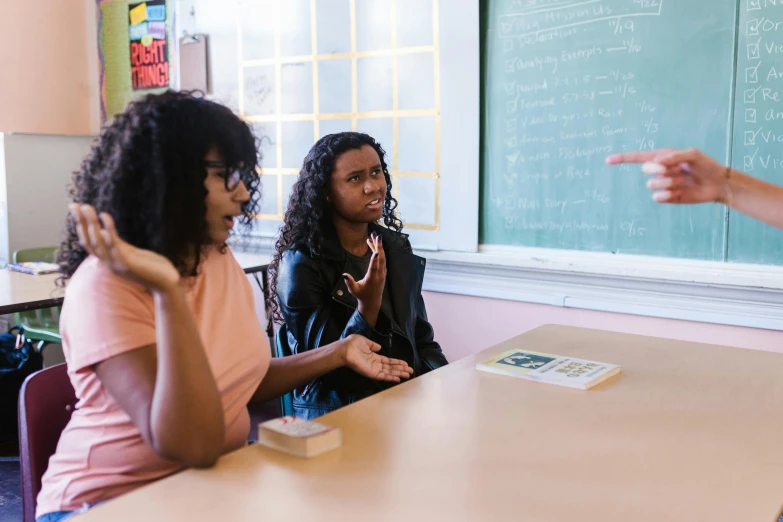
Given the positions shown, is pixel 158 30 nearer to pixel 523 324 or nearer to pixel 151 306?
pixel 523 324

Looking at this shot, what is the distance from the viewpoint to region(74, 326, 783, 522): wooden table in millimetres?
1045

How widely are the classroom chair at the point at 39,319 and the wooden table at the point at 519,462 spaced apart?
2.45 meters

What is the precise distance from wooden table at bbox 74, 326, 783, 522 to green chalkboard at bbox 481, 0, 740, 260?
1.28 m

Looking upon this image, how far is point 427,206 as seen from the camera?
344 centimetres

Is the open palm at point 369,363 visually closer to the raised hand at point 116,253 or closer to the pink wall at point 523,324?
the raised hand at point 116,253

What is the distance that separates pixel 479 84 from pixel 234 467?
2385 mm

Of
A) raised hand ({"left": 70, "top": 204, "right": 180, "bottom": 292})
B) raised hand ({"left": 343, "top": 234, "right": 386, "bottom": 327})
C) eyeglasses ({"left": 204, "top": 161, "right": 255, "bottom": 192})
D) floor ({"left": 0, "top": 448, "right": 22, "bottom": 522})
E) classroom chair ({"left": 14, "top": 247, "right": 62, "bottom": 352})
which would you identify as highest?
eyeglasses ({"left": 204, "top": 161, "right": 255, "bottom": 192})

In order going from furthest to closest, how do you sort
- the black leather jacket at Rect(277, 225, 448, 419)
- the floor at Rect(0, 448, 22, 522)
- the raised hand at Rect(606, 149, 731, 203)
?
the floor at Rect(0, 448, 22, 522) → the black leather jacket at Rect(277, 225, 448, 419) → the raised hand at Rect(606, 149, 731, 203)

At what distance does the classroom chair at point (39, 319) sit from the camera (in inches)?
136

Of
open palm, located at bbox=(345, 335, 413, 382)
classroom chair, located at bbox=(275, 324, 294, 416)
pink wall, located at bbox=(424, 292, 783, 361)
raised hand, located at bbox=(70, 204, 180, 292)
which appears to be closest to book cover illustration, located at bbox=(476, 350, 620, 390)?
open palm, located at bbox=(345, 335, 413, 382)

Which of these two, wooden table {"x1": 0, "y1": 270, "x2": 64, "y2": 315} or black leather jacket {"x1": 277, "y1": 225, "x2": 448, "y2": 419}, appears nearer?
black leather jacket {"x1": 277, "y1": 225, "x2": 448, "y2": 419}

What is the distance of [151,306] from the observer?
120cm

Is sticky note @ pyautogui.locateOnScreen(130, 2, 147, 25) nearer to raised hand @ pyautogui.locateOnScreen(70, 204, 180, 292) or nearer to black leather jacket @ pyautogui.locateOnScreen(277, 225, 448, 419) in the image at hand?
black leather jacket @ pyautogui.locateOnScreen(277, 225, 448, 419)

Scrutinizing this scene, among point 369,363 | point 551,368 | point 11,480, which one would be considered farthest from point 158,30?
point 551,368
